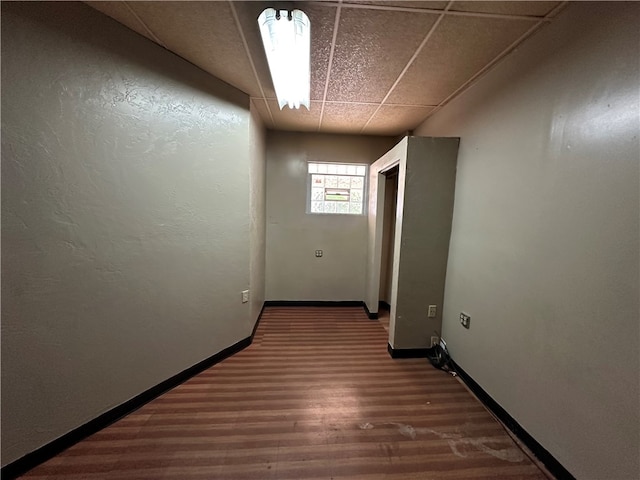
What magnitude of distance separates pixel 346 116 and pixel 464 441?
3.02m

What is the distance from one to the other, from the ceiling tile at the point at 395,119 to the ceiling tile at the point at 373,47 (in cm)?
45


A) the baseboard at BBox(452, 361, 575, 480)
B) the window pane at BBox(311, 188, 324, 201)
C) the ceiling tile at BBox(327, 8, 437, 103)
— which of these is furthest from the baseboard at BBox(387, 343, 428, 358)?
the ceiling tile at BBox(327, 8, 437, 103)

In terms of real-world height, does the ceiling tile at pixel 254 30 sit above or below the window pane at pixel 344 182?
above

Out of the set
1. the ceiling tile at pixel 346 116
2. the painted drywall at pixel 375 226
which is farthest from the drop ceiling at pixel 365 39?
the painted drywall at pixel 375 226

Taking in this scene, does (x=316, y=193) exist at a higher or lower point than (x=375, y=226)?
higher

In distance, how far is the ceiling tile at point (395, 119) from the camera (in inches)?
97.3

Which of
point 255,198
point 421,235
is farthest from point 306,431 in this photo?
point 255,198

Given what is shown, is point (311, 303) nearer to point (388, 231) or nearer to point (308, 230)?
point (308, 230)

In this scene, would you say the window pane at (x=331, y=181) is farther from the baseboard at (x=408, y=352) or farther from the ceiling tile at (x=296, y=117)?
the baseboard at (x=408, y=352)

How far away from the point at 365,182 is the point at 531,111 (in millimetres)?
2229

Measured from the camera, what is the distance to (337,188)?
3.52 meters

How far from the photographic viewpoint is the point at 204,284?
200cm

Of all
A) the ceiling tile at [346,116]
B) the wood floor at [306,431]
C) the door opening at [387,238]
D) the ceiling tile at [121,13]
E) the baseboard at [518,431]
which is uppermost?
the ceiling tile at [346,116]

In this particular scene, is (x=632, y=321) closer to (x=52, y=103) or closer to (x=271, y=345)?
(x=271, y=345)
